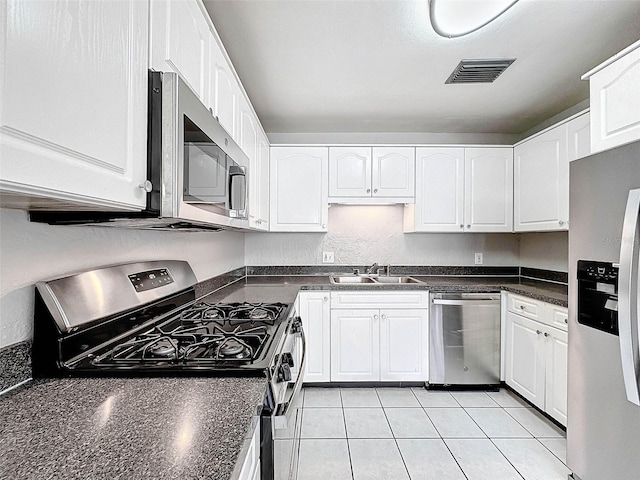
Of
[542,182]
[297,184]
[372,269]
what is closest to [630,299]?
[542,182]

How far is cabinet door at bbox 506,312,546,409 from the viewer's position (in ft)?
8.08

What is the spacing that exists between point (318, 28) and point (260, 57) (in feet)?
1.53

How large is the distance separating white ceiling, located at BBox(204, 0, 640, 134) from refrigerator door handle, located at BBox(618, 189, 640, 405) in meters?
1.02

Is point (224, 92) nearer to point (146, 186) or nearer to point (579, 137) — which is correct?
point (146, 186)

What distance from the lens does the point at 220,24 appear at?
1.86 meters

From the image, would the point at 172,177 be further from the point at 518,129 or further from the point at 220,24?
the point at 518,129

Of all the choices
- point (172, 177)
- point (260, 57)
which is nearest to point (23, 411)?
point (172, 177)

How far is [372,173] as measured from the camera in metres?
3.25

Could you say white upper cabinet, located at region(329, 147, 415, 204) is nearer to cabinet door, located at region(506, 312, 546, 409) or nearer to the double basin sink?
the double basin sink

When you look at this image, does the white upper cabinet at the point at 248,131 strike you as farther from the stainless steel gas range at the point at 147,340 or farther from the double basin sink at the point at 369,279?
the double basin sink at the point at 369,279

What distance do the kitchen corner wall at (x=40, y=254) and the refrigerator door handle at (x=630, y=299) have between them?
1961mm

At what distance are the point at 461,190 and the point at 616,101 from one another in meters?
1.59

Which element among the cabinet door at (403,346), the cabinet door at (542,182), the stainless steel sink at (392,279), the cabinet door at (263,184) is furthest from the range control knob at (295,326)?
the cabinet door at (542,182)

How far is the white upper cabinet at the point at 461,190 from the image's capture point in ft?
10.5
